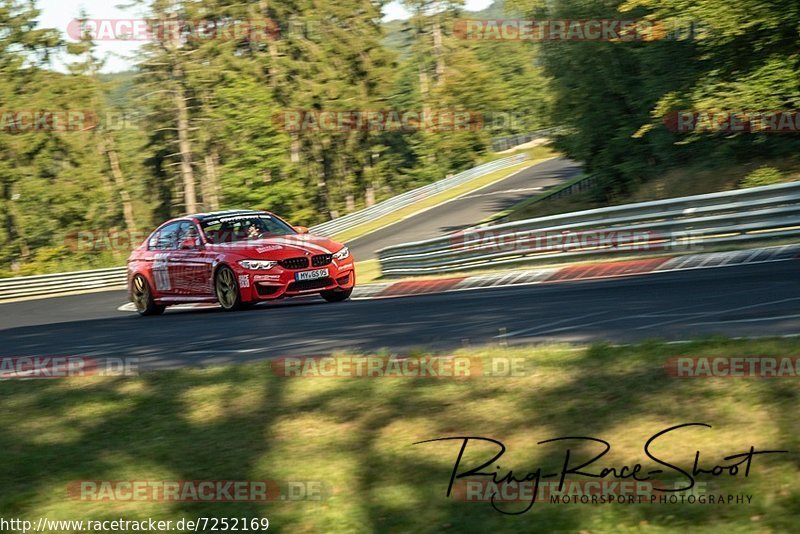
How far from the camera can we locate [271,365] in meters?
7.36

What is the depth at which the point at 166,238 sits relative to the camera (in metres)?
16.6

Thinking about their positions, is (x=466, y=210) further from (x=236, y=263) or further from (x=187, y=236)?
(x=236, y=263)

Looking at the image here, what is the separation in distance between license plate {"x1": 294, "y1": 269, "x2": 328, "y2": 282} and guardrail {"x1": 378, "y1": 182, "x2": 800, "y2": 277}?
14.8 feet

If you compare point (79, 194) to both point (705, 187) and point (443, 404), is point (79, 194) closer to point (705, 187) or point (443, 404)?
point (705, 187)

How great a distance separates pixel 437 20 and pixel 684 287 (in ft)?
268

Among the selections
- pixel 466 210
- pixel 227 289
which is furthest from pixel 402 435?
pixel 466 210

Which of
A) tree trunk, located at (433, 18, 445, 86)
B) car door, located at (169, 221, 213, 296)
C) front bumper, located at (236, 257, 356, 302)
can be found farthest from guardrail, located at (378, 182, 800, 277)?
tree trunk, located at (433, 18, 445, 86)

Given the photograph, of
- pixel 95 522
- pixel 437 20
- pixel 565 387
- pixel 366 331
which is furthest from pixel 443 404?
pixel 437 20

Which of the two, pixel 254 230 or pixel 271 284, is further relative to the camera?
pixel 254 230

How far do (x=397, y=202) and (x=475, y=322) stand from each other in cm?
4343

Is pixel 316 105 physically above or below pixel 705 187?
above

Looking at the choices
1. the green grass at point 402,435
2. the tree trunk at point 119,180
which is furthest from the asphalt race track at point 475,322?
the tree trunk at point 119,180

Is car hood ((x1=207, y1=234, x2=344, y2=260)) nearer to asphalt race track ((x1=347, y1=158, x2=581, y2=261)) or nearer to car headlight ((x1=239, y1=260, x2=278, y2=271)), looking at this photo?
car headlight ((x1=239, y1=260, x2=278, y2=271))

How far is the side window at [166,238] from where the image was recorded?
16312mm
